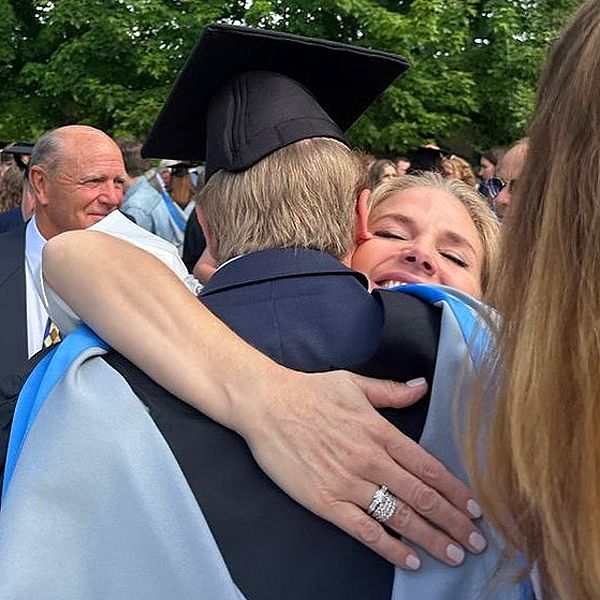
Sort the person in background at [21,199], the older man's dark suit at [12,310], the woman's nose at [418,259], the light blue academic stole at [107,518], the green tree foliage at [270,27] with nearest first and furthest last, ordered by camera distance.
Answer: the light blue academic stole at [107,518], the woman's nose at [418,259], the older man's dark suit at [12,310], the person in background at [21,199], the green tree foliage at [270,27]

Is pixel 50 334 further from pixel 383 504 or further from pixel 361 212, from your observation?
pixel 383 504

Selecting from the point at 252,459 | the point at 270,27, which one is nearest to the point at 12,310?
the point at 252,459

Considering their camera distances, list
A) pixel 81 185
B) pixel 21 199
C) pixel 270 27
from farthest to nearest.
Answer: pixel 270 27, pixel 21 199, pixel 81 185

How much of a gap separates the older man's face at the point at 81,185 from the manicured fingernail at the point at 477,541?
10.2ft

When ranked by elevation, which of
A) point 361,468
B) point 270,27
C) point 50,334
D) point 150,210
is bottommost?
point 150,210

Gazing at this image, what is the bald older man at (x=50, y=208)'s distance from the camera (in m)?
3.59

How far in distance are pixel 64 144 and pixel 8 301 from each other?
115 centimetres

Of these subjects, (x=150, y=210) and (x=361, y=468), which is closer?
(x=361, y=468)

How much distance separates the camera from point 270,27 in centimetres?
1370

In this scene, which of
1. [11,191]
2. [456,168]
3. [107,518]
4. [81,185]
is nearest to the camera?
[107,518]

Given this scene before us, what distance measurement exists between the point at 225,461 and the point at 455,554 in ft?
1.22

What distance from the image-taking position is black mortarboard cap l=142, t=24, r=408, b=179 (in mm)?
1731

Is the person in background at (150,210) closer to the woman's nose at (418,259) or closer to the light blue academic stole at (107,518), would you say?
the woman's nose at (418,259)

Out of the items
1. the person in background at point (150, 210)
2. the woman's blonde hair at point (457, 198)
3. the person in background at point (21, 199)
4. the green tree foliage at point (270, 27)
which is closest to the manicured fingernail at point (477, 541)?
the woman's blonde hair at point (457, 198)
